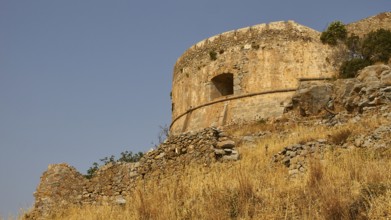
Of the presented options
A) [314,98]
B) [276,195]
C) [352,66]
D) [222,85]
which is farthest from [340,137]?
[222,85]

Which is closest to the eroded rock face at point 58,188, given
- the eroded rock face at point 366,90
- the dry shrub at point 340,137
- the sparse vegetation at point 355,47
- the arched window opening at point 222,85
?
the dry shrub at point 340,137

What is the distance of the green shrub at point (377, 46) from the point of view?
52.2ft

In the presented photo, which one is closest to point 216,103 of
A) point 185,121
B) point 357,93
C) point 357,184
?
point 185,121

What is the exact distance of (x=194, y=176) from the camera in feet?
24.9

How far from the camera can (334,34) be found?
1717cm

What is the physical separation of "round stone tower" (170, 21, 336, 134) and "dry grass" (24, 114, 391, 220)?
8887 mm

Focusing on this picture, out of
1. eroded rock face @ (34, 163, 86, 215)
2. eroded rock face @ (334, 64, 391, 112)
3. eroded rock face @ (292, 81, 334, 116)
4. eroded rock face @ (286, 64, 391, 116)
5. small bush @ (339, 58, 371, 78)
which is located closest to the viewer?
eroded rock face @ (34, 163, 86, 215)

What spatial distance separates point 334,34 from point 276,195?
1283cm

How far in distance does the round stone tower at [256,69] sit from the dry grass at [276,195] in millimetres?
8887

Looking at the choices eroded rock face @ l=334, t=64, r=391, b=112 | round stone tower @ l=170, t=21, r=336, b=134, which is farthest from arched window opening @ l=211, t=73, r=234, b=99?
eroded rock face @ l=334, t=64, r=391, b=112

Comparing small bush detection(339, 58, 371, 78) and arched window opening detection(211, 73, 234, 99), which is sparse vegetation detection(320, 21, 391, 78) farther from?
arched window opening detection(211, 73, 234, 99)

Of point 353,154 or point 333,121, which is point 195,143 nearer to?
point 353,154

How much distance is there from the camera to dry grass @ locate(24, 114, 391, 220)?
192 inches

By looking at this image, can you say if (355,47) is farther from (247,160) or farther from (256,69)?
(247,160)
